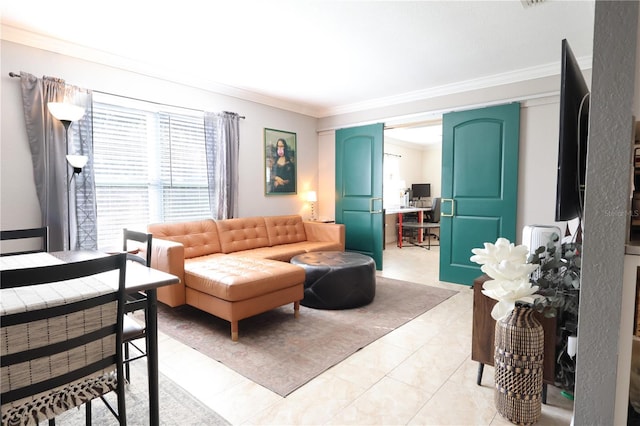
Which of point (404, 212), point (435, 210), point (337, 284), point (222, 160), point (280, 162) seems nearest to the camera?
point (337, 284)

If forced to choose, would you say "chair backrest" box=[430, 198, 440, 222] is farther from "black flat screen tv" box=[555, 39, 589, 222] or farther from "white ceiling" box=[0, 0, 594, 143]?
"black flat screen tv" box=[555, 39, 589, 222]

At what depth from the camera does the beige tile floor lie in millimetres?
1702

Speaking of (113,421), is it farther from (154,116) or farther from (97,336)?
(154,116)

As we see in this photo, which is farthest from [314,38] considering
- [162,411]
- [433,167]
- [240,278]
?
[433,167]

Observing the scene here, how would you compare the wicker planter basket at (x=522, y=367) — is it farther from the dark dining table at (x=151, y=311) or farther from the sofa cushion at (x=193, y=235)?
the sofa cushion at (x=193, y=235)

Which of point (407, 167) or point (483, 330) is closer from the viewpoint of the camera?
point (483, 330)

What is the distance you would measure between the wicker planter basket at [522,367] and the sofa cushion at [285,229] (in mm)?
3207

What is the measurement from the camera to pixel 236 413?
5.66ft

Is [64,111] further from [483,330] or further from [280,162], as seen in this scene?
[483,330]

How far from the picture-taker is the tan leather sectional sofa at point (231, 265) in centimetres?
260

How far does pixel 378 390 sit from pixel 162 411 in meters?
1.19

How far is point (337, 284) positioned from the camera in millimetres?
3188

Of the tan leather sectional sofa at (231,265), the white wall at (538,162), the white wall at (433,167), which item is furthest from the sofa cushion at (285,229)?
the white wall at (433,167)

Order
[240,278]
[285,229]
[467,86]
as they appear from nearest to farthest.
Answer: [240,278] → [467,86] → [285,229]
